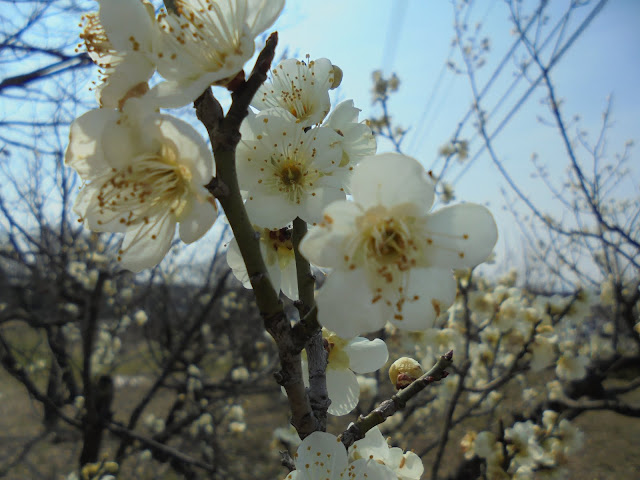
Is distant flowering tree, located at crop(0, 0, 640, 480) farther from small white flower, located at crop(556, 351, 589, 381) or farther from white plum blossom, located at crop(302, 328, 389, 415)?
small white flower, located at crop(556, 351, 589, 381)

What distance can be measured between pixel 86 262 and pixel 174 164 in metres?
5.39

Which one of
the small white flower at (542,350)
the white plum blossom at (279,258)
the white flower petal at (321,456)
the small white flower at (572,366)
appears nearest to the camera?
the white flower petal at (321,456)

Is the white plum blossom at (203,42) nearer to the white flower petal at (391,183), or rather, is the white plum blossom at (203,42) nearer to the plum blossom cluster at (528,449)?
the white flower petal at (391,183)

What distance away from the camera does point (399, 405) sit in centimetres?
80

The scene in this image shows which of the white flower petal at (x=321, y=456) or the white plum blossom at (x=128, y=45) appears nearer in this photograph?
the white plum blossom at (x=128, y=45)

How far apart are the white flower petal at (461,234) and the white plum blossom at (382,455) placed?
19.0 inches

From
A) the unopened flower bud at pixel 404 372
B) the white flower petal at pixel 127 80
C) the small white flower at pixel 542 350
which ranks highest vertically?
the small white flower at pixel 542 350

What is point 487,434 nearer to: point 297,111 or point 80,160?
point 297,111

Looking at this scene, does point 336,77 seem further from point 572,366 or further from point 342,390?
point 572,366

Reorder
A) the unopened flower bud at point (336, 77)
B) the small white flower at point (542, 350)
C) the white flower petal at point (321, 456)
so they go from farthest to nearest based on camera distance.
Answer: the small white flower at point (542, 350)
the unopened flower bud at point (336, 77)
the white flower petal at point (321, 456)

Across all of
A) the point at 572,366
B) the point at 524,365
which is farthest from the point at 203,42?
the point at 572,366

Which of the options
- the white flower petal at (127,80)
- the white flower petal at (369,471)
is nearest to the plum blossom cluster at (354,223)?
the white flower petal at (127,80)

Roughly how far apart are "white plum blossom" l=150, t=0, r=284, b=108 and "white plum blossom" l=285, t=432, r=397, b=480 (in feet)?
1.99

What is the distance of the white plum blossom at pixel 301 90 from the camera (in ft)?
2.95
